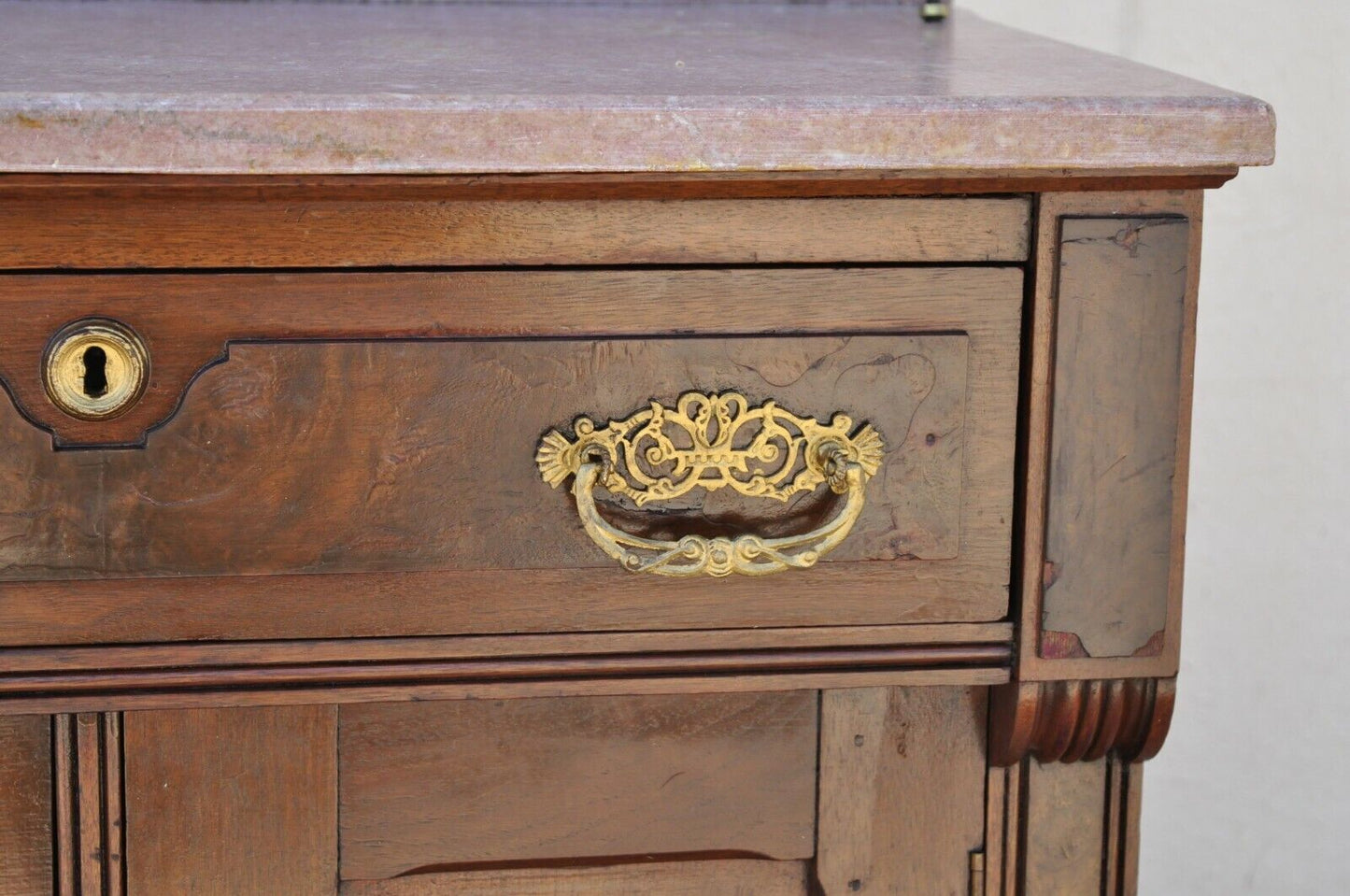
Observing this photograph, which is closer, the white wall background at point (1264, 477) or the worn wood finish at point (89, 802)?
the worn wood finish at point (89, 802)

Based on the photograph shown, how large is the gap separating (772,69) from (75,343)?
0.99 feet

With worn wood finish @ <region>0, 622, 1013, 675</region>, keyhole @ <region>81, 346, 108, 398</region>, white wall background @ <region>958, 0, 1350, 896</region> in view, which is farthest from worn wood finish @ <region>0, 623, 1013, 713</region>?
white wall background @ <region>958, 0, 1350, 896</region>

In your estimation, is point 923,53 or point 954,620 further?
point 923,53

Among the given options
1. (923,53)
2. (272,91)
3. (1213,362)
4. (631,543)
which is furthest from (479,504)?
(1213,362)

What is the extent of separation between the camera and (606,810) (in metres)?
0.62

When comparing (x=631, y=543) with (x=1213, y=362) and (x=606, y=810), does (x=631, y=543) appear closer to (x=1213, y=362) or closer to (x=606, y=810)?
(x=606, y=810)

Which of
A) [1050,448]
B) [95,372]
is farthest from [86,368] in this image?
[1050,448]

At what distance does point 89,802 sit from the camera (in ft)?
1.96

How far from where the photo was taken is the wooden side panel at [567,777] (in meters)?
0.61

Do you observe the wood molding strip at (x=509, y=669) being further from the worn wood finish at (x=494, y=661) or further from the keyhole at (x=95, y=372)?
the keyhole at (x=95, y=372)

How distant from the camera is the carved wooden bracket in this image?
610 mm

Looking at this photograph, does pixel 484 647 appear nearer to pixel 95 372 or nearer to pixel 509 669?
pixel 509 669

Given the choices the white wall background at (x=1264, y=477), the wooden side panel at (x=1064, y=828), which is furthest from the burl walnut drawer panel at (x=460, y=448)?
the white wall background at (x=1264, y=477)

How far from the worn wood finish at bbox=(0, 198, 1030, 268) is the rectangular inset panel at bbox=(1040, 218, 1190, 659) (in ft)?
0.12
